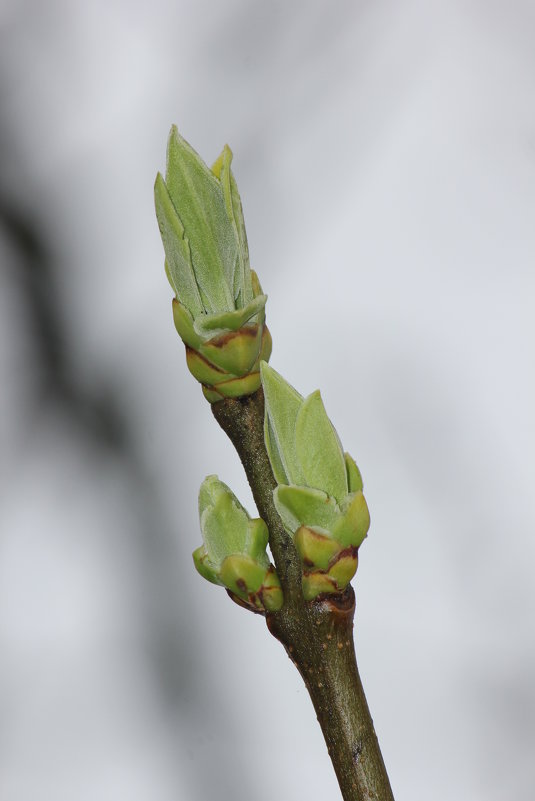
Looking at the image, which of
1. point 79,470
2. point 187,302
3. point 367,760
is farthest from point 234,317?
point 79,470

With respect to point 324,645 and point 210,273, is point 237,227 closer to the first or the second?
point 210,273

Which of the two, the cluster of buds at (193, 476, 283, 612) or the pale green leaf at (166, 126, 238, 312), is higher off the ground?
the pale green leaf at (166, 126, 238, 312)

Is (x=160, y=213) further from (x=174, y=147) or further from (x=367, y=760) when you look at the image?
(x=367, y=760)

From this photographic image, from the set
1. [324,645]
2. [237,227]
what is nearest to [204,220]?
[237,227]

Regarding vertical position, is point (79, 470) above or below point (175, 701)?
above

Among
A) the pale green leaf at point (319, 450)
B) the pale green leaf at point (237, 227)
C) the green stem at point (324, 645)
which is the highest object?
the pale green leaf at point (237, 227)
